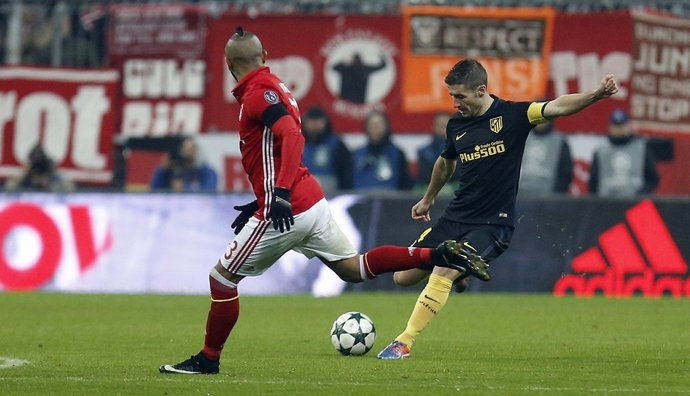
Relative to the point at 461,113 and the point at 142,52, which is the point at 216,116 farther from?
the point at 461,113

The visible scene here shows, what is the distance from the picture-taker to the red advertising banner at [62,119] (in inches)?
807

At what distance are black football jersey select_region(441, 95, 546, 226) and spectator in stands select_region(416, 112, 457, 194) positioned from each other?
26.2 ft

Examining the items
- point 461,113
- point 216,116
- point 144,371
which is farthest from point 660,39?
point 144,371

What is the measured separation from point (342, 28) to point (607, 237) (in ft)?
17.0

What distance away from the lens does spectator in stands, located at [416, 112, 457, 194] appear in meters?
18.6

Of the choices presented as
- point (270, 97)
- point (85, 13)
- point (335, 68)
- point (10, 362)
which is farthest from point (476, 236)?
point (85, 13)

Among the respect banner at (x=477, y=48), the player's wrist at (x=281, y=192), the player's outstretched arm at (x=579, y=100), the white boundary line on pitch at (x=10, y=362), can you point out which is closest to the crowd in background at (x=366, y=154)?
the respect banner at (x=477, y=48)

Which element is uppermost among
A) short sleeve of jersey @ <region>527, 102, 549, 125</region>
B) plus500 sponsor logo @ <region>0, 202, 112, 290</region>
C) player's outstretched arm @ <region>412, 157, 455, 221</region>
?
short sleeve of jersey @ <region>527, 102, 549, 125</region>

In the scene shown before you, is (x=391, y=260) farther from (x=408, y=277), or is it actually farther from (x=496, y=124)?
(x=496, y=124)

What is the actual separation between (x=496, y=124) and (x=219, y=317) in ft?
8.52

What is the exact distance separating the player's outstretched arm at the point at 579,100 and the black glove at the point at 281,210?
1.99 metres

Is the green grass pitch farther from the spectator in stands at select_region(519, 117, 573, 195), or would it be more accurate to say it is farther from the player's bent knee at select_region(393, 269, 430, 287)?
the spectator in stands at select_region(519, 117, 573, 195)

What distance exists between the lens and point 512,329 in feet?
43.0

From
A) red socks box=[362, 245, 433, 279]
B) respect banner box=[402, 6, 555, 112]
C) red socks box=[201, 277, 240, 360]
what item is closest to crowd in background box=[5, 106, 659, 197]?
respect banner box=[402, 6, 555, 112]
